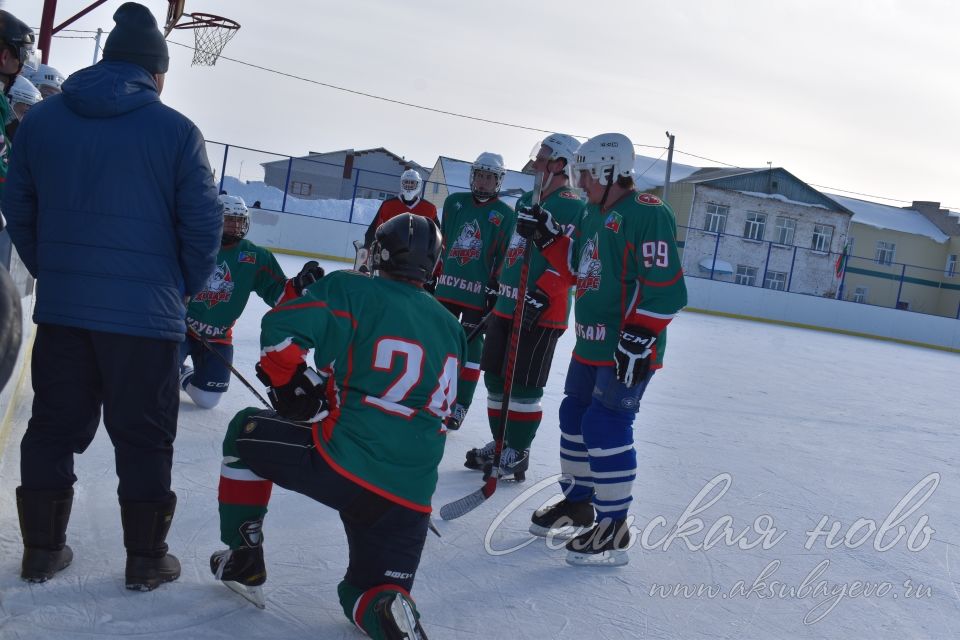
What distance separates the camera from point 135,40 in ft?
6.88

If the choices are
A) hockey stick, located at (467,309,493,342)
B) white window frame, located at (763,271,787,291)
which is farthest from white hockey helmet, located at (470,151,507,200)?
white window frame, located at (763,271,787,291)

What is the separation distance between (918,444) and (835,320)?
13.8m

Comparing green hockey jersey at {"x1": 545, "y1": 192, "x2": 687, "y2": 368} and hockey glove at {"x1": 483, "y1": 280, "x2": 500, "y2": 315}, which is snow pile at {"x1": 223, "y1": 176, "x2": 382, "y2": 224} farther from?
green hockey jersey at {"x1": 545, "y1": 192, "x2": 687, "y2": 368}

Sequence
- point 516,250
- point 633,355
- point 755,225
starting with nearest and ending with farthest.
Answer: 1. point 633,355
2. point 516,250
3. point 755,225

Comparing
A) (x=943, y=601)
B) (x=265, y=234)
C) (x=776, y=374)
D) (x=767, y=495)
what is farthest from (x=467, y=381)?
(x=265, y=234)

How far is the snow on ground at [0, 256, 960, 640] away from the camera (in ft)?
6.91

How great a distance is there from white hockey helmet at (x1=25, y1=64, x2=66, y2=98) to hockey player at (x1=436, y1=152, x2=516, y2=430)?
3009 millimetres

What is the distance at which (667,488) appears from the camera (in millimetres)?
3748

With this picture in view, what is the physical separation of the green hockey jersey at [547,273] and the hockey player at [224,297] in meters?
1.00

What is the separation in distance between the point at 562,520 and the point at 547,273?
1.05 metres

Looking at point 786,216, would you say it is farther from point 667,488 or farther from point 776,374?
point 667,488

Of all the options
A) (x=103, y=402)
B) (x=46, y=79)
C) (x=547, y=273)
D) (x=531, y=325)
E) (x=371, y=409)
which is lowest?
(x=103, y=402)

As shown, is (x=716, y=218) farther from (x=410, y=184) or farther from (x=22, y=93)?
(x=22, y=93)

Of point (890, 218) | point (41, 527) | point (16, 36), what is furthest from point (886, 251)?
point (41, 527)
